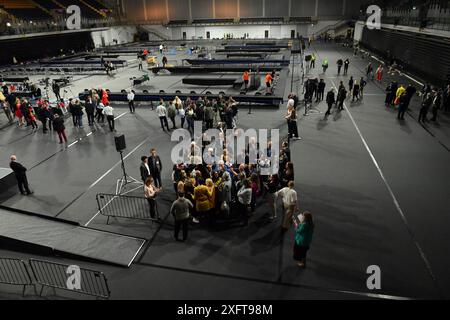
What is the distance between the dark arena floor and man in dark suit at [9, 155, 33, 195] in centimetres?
32

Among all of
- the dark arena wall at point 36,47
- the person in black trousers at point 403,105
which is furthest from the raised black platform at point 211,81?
the dark arena wall at point 36,47

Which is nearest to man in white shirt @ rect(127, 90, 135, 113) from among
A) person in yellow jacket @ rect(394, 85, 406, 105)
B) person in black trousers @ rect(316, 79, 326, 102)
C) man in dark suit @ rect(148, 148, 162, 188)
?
man in dark suit @ rect(148, 148, 162, 188)

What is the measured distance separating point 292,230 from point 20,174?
8723mm

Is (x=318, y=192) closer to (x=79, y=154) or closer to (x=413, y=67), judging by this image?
(x=79, y=154)

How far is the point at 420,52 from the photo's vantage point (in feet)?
80.6

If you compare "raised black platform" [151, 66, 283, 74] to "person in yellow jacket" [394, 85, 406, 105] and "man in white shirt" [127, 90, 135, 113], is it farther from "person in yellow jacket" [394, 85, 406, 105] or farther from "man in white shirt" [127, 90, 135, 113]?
"person in yellow jacket" [394, 85, 406, 105]

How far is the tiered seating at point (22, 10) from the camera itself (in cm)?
4547

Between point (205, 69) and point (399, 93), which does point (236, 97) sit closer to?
point (399, 93)

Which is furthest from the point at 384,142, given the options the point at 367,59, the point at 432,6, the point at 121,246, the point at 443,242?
the point at 367,59

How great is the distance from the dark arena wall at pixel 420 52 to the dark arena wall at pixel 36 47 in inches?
1770

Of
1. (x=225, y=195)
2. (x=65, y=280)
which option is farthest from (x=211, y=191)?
(x=65, y=280)

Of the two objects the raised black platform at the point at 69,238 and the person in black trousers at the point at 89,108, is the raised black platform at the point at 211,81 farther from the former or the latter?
the raised black platform at the point at 69,238

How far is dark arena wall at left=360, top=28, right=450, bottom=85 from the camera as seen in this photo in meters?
20.1
